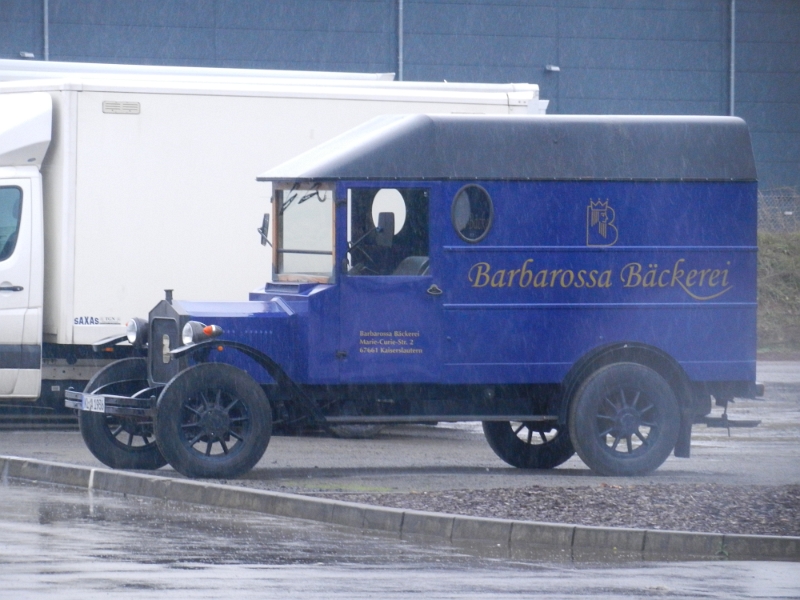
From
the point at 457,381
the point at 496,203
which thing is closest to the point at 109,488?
the point at 457,381

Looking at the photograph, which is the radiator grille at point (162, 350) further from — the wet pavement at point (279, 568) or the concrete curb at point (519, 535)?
the wet pavement at point (279, 568)

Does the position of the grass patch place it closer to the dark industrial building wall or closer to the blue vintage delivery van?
the dark industrial building wall

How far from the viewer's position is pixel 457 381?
1228cm

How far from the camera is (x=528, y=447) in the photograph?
13.6 meters

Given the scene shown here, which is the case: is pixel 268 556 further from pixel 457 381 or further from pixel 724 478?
pixel 724 478

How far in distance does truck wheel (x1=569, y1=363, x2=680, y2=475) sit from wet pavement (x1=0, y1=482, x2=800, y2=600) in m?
3.38

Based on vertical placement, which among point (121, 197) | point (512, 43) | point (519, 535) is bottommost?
point (519, 535)

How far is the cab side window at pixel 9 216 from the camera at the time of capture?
1522 cm

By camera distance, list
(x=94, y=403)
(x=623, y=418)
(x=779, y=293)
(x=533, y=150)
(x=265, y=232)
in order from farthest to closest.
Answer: (x=779, y=293), (x=265, y=232), (x=623, y=418), (x=533, y=150), (x=94, y=403)

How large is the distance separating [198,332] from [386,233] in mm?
1672

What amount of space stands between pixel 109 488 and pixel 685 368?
4757 millimetres

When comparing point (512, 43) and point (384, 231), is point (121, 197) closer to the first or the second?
point (384, 231)

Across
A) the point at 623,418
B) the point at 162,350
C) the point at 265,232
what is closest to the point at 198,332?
the point at 162,350

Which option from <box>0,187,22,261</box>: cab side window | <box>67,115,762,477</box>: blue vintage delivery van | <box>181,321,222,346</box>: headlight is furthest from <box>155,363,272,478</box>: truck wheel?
<box>0,187,22,261</box>: cab side window
